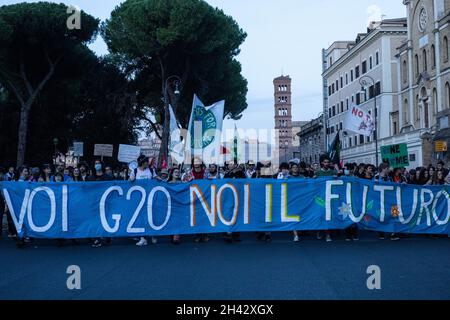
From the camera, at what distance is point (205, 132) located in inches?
649

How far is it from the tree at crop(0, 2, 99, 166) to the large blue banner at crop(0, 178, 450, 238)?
20.9 metres

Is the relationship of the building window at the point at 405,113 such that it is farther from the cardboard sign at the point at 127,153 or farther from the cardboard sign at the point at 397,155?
the cardboard sign at the point at 127,153

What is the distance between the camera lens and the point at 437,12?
41.4 m

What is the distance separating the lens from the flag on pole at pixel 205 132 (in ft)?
52.9

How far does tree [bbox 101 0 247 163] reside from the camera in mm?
34812

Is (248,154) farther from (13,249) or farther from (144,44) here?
(13,249)

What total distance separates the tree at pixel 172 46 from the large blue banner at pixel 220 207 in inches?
939

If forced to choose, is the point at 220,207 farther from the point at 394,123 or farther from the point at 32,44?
the point at 394,123

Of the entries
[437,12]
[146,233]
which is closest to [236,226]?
[146,233]

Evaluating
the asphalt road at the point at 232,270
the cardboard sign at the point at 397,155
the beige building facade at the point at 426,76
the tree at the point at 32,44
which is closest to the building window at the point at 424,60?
the beige building facade at the point at 426,76

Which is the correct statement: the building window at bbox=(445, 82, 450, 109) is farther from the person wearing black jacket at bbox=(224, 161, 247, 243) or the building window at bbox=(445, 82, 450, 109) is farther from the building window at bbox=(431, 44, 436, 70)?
the person wearing black jacket at bbox=(224, 161, 247, 243)

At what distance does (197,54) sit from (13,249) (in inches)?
1062

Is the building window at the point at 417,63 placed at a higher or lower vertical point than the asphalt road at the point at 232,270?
higher

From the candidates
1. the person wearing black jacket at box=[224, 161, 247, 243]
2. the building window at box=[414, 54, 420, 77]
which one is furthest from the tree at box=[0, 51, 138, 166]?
the person wearing black jacket at box=[224, 161, 247, 243]
